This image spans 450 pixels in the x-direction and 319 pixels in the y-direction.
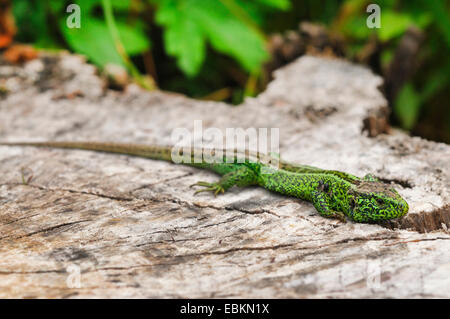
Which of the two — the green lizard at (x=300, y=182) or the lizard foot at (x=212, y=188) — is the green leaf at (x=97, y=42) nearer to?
the green lizard at (x=300, y=182)

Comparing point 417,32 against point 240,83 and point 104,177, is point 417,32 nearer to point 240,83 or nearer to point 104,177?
point 240,83

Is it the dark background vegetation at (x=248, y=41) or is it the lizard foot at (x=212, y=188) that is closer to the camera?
the lizard foot at (x=212, y=188)

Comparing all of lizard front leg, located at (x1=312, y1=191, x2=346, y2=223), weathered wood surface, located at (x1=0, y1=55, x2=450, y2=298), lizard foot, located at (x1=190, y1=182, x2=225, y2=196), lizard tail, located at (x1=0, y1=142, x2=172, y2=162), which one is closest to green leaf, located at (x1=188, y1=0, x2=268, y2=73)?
weathered wood surface, located at (x1=0, y1=55, x2=450, y2=298)

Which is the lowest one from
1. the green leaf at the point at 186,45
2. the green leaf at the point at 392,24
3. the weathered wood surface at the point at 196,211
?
the weathered wood surface at the point at 196,211

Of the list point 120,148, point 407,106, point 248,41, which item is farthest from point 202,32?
point 407,106

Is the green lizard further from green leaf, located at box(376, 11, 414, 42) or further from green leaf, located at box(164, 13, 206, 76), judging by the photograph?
green leaf, located at box(376, 11, 414, 42)

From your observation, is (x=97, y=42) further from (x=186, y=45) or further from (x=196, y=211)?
(x=196, y=211)

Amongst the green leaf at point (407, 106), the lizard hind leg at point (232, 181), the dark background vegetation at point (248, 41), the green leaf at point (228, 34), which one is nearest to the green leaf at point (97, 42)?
the dark background vegetation at point (248, 41)
